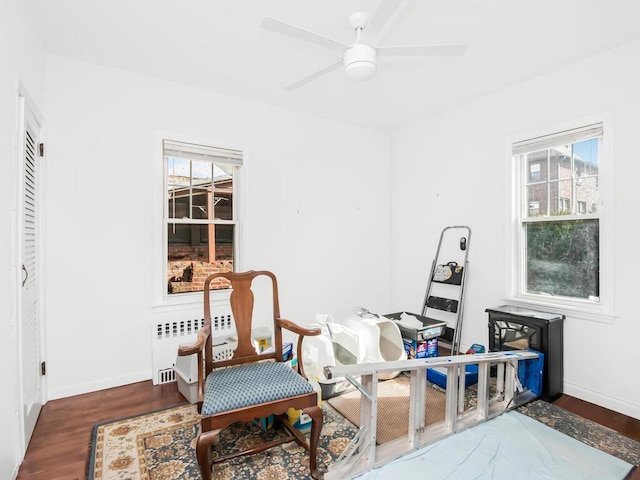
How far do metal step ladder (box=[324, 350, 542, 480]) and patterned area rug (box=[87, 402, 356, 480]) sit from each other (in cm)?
26

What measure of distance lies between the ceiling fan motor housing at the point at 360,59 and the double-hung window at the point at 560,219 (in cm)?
186

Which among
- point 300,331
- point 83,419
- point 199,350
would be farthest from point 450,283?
point 83,419

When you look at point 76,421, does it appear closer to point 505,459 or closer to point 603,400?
point 505,459

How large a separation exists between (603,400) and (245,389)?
8.83ft

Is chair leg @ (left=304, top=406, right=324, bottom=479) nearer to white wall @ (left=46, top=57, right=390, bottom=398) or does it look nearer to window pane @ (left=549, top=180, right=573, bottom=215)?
white wall @ (left=46, top=57, right=390, bottom=398)

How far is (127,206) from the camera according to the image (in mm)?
3018

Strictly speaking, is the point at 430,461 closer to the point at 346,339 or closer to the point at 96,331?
the point at 346,339

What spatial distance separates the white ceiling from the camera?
2.20 meters

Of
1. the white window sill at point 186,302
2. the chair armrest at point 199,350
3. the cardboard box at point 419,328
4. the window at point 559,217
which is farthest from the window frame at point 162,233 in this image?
the window at point 559,217

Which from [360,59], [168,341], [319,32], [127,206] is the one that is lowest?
[168,341]

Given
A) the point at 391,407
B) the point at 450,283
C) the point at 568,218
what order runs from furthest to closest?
the point at 450,283 → the point at 568,218 → the point at 391,407

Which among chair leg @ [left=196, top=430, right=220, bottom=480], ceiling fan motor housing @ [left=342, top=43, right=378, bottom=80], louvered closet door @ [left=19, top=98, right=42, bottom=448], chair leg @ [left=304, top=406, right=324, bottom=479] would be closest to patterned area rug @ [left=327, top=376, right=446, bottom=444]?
chair leg @ [left=304, top=406, right=324, bottom=479]

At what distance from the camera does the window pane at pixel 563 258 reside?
2842mm

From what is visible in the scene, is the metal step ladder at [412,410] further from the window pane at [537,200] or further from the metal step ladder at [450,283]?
the window pane at [537,200]
